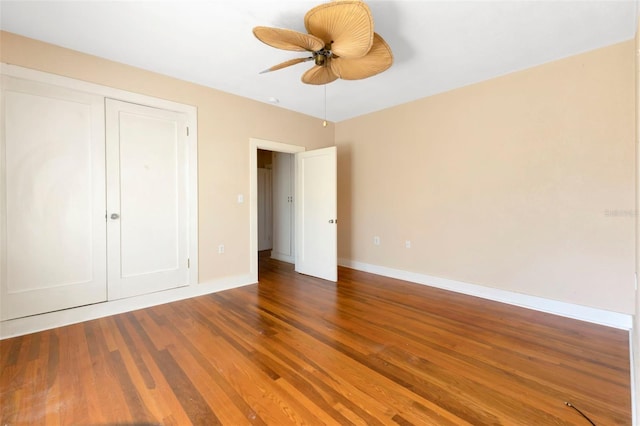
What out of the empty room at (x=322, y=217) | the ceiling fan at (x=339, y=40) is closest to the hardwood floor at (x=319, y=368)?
the empty room at (x=322, y=217)

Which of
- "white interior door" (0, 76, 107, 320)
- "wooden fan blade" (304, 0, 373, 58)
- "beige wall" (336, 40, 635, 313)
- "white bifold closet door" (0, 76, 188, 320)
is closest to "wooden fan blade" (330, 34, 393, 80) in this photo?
"wooden fan blade" (304, 0, 373, 58)

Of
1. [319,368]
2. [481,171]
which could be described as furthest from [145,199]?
[481,171]

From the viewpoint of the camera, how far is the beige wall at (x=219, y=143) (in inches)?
116

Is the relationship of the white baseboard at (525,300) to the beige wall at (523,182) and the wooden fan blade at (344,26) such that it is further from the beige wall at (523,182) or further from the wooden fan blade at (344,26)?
the wooden fan blade at (344,26)

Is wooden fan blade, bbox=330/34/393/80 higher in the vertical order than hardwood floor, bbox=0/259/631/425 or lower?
higher

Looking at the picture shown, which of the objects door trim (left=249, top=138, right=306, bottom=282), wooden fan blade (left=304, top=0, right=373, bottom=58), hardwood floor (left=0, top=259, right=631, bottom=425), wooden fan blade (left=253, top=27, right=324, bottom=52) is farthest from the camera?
door trim (left=249, top=138, right=306, bottom=282)

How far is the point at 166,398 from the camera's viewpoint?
5.27 ft

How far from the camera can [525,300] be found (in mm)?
2961

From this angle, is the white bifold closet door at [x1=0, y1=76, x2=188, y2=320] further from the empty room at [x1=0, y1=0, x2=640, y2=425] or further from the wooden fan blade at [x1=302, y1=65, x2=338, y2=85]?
the wooden fan blade at [x1=302, y1=65, x2=338, y2=85]

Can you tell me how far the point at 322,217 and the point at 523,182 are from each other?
250 centimetres

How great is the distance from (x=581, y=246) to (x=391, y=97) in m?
2.71

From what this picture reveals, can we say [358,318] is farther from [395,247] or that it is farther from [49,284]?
[49,284]

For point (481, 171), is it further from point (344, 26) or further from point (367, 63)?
point (344, 26)

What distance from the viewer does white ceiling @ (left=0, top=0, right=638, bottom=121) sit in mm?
2008
